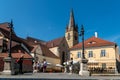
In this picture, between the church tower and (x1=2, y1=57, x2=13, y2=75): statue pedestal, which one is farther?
the church tower

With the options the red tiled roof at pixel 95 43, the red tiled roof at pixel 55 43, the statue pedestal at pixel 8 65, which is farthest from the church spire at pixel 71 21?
the statue pedestal at pixel 8 65

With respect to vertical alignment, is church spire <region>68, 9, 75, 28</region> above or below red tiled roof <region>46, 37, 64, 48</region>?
above

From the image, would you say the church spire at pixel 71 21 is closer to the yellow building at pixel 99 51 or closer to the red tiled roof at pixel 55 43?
the red tiled roof at pixel 55 43

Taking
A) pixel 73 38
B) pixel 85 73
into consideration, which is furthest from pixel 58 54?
pixel 85 73

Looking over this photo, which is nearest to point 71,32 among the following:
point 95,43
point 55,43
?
point 55,43

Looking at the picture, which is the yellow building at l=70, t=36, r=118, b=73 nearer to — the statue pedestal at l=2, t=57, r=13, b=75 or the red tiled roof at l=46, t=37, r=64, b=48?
the red tiled roof at l=46, t=37, r=64, b=48

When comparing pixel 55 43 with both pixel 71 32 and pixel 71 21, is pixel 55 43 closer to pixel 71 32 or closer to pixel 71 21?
pixel 71 32

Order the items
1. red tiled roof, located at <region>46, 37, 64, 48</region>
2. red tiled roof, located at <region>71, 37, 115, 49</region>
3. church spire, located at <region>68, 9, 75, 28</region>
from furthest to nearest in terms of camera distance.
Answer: church spire, located at <region>68, 9, 75, 28</region>
red tiled roof, located at <region>46, 37, 64, 48</region>
red tiled roof, located at <region>71, 37, 115, 49</region>

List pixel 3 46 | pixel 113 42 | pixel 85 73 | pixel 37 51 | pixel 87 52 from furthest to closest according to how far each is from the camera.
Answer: pixel 37 51, pixel 87 52, pixel 113 42, pixel 3 46, pixel 85 73

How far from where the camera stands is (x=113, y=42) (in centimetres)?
5469

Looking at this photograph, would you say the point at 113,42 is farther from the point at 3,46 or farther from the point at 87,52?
the point at 3,46

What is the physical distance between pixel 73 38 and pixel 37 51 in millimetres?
36834

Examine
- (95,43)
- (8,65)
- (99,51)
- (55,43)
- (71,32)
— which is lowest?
(8,65)

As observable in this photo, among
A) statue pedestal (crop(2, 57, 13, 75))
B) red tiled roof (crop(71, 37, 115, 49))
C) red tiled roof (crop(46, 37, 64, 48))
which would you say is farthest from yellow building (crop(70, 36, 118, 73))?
statue pedestal (crop(2, 57, 13, 75))
